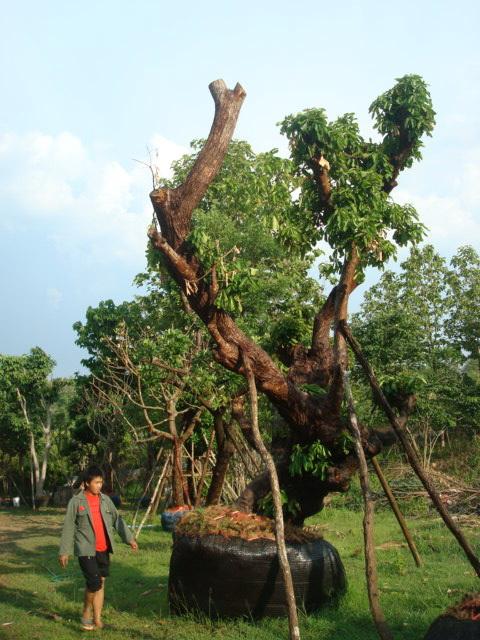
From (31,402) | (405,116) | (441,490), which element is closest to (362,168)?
(405,116)

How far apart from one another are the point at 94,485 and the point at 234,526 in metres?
1.56

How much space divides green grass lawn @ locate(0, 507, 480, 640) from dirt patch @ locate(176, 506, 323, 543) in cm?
78

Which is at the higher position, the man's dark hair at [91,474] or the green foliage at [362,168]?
the green foliage at [362,168]

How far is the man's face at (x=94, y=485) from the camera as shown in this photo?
7840 mm

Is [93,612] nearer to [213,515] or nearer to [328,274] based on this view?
[213,515]

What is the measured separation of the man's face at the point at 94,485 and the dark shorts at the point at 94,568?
2.06 feet

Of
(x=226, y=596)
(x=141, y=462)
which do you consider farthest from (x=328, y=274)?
(x=141, y=462)

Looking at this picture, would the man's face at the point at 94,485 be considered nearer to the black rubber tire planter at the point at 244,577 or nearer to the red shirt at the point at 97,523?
the red shirt at the point at 97,523

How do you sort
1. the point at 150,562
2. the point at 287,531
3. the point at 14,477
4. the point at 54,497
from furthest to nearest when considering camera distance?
1. the point at 14,477
2. the point at 54,497
3. the point at 150,562
4. the point at 287,531

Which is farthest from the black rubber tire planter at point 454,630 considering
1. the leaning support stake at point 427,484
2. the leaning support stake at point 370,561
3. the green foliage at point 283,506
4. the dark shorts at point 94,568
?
the dark shorts at point 94,568

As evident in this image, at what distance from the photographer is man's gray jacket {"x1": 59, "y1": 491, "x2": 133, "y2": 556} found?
7516mm

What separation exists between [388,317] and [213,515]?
47.2ft

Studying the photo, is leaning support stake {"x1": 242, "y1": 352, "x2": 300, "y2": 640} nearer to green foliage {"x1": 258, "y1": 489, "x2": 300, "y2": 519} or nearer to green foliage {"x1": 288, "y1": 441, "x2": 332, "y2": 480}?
green foliage {"x1": 288, "y1": 441, "x2": 332, "y2": 480}

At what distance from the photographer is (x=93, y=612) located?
24.3ft
